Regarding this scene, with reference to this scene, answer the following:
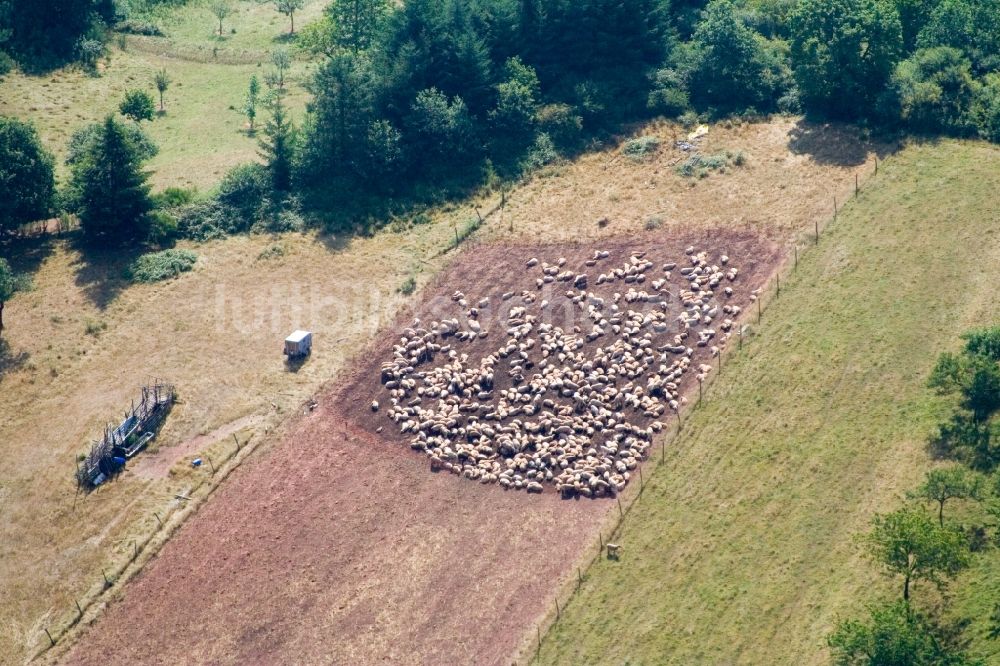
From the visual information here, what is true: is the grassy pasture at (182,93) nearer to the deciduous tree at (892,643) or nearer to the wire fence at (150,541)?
the wire fence at (150,541)

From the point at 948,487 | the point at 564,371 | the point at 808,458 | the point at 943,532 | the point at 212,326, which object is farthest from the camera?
the point at 212,326

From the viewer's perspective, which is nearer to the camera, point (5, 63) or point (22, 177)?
point (22, 177)

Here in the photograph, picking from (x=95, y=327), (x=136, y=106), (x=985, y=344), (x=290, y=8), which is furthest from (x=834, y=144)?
(x=290, y=8)

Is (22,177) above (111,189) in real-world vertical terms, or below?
below

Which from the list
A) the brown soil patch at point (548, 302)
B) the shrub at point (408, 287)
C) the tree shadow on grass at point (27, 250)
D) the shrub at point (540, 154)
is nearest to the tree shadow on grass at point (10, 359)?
the tree shadow on grass at point (27, 250)

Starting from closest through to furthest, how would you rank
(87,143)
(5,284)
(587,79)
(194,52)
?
(5,284)
(87,143)
(587,79)
(194,52)

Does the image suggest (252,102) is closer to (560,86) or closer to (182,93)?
(182,93)

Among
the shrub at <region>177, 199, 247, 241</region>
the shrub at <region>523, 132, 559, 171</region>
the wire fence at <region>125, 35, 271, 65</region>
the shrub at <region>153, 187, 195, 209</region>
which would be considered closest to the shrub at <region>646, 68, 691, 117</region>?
the shrub at <region>523, 132, 559, 171</region>
